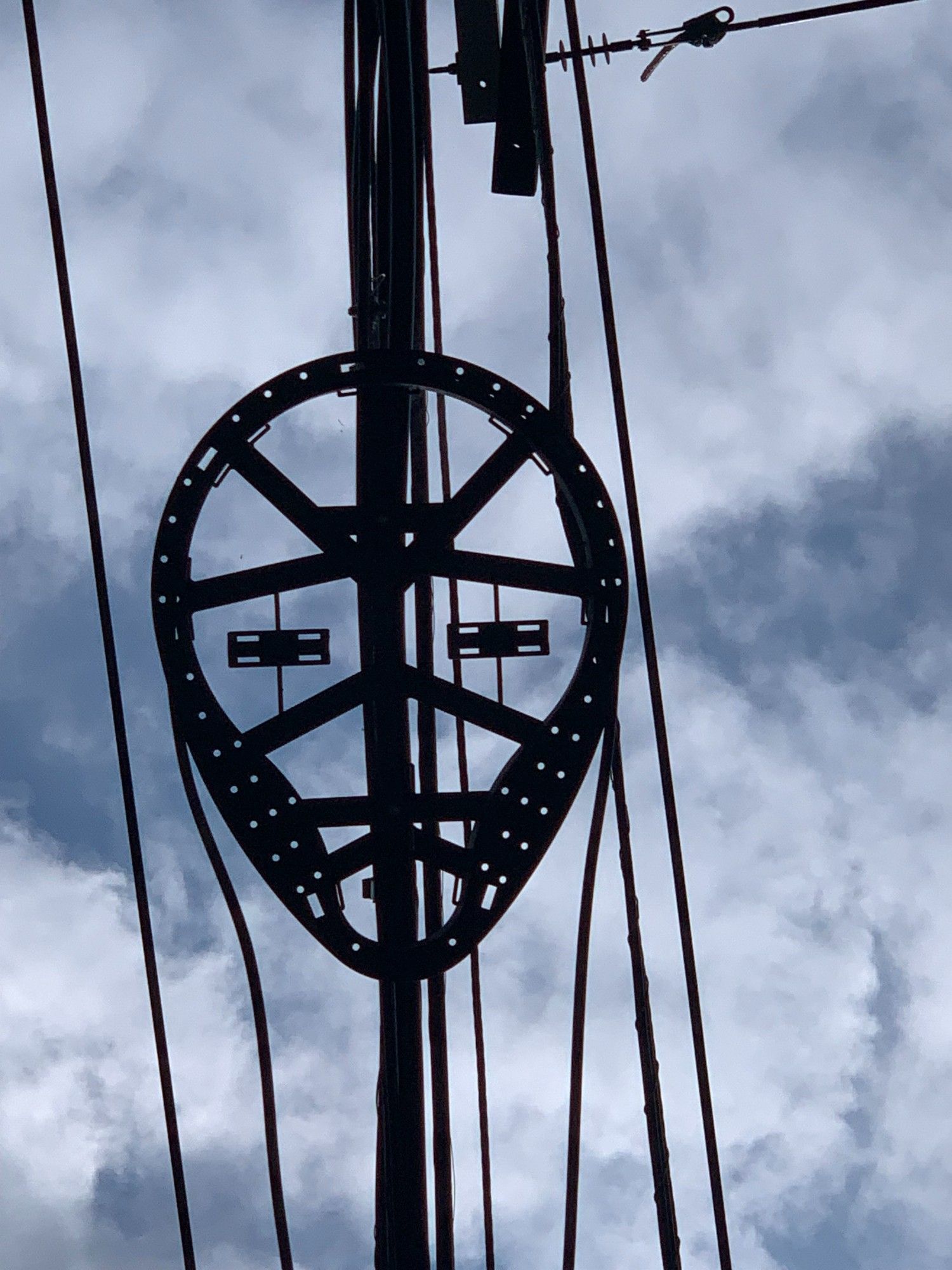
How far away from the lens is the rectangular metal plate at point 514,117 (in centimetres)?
684

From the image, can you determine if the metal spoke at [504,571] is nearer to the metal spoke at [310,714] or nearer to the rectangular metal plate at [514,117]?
the metal spoke at [310,714]

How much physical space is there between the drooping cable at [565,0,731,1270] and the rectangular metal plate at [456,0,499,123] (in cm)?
40

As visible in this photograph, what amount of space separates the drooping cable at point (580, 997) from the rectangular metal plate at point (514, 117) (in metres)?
3.12

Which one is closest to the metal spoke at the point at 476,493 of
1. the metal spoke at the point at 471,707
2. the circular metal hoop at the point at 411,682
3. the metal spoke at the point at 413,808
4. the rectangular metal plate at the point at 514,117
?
the circular metal hoop at the point at 411,682

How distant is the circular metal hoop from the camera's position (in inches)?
224

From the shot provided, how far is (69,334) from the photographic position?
5.85 metres

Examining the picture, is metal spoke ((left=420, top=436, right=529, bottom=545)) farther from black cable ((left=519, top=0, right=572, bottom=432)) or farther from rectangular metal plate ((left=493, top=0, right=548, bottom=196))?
rectangular metal plate ((left=493, top=0, right=548, bottom=196))

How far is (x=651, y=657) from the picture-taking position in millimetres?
6168

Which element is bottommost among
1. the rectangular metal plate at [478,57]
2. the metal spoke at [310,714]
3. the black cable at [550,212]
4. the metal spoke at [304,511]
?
the metal spoke at [310,714]

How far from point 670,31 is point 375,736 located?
444 centimetres

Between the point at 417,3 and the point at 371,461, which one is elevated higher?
the point at 417,3

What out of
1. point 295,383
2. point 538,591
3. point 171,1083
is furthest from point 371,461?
point 171,1083

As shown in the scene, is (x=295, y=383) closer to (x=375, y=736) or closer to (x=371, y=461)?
(x=371, y=461)

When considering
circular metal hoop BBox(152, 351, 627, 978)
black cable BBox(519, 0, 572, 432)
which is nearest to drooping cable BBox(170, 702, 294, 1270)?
circular metal hoop BBox(152, 351, 627, 978)
